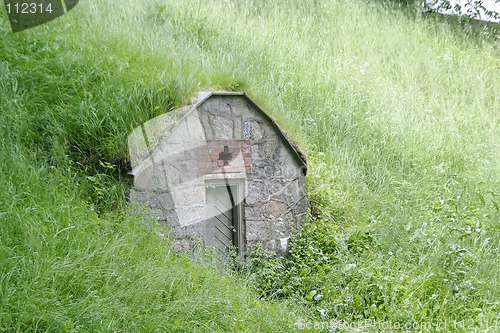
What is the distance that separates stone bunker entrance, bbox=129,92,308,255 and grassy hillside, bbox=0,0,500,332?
23 centimetres

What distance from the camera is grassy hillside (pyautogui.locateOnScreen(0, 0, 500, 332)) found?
450cm

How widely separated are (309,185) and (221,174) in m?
1.38

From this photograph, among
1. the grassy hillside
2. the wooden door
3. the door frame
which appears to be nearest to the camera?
the grassy hillside

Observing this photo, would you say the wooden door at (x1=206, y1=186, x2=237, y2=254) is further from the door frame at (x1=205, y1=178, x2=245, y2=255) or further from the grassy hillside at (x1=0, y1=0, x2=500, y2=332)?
the grassy hillside at (x1=0, y1=0, x2=500, y2=332)

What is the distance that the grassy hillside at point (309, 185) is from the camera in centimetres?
450

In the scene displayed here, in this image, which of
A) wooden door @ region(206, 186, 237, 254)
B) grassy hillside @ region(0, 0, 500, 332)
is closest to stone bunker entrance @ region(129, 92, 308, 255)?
wooden door @ region(206, 186, 237, 254)

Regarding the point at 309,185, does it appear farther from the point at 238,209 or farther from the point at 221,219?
the point at 221,219

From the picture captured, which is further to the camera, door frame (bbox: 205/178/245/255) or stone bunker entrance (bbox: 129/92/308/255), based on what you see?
door frame (bbox: 205/178/245/255)

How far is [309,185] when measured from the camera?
7.42 m

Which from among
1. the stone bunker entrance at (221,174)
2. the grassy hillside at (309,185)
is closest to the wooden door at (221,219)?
the stone bunker entrance at (221,174)

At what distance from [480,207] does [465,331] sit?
2.50 m

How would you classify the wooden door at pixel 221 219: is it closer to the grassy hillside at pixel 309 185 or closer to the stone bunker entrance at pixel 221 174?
the stone bunker entrance at pixel 221 174

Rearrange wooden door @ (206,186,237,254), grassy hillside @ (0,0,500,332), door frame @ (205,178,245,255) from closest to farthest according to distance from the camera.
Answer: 1. grassy hillside @ (0,0,500,332)
2. wooden door @ (206,186,237,254)
3. door frame @ (205,178,245,255)

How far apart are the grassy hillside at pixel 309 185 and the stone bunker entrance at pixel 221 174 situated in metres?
0.23
